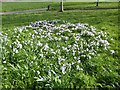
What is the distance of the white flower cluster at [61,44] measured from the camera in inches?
300

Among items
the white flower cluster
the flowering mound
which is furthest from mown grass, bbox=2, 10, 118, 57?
the flowering mound

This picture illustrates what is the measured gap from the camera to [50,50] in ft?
26.2

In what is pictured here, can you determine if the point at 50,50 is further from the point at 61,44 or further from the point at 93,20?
the point at 93,20

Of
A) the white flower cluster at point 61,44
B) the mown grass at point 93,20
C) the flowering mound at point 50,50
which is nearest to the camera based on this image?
the flowering mound at point 50,50

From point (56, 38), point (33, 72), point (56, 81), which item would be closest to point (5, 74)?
point (33, 72)

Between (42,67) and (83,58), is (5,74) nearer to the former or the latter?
(42,67)

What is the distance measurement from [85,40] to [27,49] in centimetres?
211

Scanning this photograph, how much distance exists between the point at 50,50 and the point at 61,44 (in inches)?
28.6

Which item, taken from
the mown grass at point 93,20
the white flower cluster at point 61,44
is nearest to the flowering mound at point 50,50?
the white flower cluster at point 61,44

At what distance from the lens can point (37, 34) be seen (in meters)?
9.88

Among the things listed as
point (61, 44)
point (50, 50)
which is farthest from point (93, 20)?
point (50, 50)

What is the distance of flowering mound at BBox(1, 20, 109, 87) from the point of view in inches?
268

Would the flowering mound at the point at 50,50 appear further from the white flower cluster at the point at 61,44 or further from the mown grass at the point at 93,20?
the mown grass at the point at 93,20

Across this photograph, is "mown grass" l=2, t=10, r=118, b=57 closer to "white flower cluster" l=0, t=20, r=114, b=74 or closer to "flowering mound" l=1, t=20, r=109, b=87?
"white flower cluster" l=0, t=20, r=114, b=74
